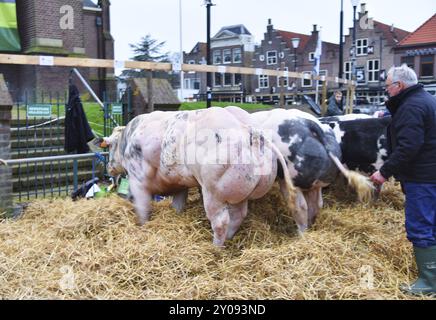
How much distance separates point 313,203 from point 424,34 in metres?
32.7

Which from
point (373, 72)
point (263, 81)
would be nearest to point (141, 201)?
point (373, 72)

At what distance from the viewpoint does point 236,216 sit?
14.2 feet

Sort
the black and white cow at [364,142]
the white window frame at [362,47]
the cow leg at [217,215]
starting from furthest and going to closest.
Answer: the white window frame at [362,47]
the black and white cow at [364,142]
the cow leg at [217,215]

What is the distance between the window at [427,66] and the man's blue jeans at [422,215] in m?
33.1

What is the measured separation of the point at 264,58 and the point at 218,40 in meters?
6.62

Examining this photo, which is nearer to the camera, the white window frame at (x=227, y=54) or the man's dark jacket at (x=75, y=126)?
the man's dark jacket at (x=75, y=126)

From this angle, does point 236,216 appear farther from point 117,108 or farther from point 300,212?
point 117,108

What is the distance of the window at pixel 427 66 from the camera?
32.8 m

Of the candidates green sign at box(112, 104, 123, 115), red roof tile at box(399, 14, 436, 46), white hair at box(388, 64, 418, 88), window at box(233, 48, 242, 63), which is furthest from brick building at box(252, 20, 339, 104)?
white hair at box(388, 64, 418, 88)

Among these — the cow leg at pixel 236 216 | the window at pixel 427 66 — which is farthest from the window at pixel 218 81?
the cow leg at pixel 236 216

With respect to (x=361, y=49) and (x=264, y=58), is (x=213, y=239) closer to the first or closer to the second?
(x=361, y=49)

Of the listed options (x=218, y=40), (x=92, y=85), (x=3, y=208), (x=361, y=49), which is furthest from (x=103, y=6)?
(x=218, y=40)

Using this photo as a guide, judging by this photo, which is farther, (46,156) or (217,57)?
(217,57)

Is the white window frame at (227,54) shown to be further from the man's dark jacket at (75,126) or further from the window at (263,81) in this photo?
the man's dark jacket at (75,126)
